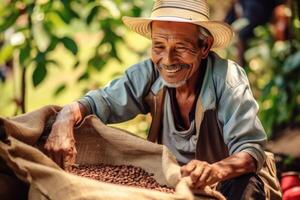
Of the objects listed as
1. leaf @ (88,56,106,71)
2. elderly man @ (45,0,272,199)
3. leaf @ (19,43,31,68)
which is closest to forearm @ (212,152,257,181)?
elderly man @ (45,0,272,199)

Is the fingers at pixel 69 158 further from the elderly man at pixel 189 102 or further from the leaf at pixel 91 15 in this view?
the leaf at pixel 91 15

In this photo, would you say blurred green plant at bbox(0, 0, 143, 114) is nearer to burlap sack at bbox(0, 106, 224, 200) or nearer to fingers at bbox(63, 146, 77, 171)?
burlap sack at bbox(0, 106, 224, 200)

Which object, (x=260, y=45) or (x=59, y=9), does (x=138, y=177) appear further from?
(x=260, y=45)

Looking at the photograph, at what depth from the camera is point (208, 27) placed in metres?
3.13

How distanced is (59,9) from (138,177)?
1.80 metres

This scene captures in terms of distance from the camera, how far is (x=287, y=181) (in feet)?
13.3

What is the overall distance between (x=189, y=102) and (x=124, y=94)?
0.25 metres

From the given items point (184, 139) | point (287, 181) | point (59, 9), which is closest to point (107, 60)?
point (59, 9)

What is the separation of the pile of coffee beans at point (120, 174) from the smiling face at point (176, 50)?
34 centimetres

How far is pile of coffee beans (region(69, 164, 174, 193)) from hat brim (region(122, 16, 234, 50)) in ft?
1.71

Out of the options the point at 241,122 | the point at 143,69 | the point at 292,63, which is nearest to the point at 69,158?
the point at 143,69

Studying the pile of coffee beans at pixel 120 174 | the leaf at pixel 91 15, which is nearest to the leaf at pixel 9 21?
the leaf at pixel 91 15

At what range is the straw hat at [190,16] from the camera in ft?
10.1

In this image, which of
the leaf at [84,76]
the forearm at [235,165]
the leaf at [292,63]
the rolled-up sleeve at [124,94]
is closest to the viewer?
the forearm at [235,165]
